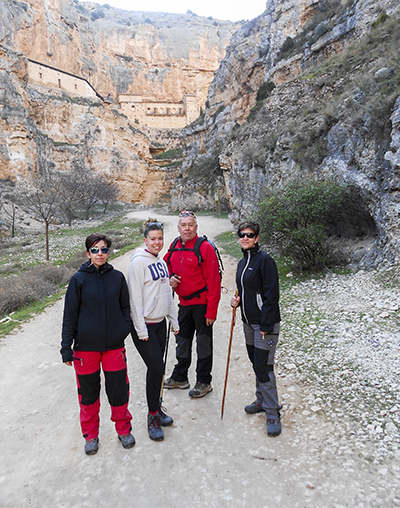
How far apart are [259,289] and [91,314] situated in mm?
1618

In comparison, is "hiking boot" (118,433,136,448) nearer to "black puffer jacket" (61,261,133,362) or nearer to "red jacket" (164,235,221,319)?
"black puffer jacket" (61,261,133,362)

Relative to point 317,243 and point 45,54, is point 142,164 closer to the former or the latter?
point 45,54

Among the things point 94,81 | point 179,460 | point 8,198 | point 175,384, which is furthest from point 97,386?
point 94,81

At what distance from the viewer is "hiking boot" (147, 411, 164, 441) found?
2.85m

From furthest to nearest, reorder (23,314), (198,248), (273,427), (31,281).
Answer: (31,281), (23,314), (198,248), (273,427)

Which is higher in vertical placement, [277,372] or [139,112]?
[139,112]

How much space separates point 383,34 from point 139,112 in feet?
206

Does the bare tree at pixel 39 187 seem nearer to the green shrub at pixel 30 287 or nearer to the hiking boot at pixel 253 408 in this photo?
the green shrub at pixel 30 287

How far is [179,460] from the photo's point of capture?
102 inches

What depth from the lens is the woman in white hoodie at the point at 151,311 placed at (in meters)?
2.89

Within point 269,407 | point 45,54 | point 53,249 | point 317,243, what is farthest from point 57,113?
point 269,407

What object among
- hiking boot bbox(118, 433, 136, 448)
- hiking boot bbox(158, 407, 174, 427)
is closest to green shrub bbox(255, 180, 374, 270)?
hiking boot bbox(158, 407, 174, 427)

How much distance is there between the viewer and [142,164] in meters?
52.6

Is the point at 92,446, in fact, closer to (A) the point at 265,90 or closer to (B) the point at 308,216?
(B) the point at 308,216
